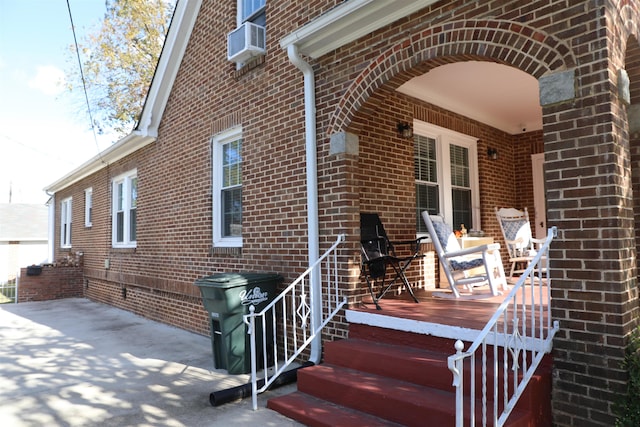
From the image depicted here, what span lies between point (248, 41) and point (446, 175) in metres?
3.44

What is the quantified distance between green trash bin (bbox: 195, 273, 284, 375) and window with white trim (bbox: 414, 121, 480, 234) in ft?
8.58

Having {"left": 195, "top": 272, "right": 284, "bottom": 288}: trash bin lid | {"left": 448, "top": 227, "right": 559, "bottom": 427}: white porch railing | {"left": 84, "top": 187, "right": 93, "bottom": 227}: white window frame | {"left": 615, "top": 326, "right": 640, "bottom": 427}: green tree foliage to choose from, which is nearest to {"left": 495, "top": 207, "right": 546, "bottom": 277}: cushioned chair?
{"left": 448, "top": 227, "right": 559, "bottom": 427}: white porch railing

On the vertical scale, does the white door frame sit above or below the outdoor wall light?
below

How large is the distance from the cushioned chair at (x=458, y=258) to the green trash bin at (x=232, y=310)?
2.01 meters

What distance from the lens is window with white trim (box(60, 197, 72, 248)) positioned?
574 inches

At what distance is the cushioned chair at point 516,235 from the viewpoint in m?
6.93

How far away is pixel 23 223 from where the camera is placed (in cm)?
2686

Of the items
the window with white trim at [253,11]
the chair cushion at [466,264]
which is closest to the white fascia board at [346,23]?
the window with white trim at [253,11]

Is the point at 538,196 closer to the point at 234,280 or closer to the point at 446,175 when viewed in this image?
the point at 446,175

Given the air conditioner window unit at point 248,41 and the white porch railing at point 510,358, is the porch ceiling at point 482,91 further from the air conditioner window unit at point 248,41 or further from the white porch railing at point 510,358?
the white porch railing at point 510,358

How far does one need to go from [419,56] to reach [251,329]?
282 centimetres

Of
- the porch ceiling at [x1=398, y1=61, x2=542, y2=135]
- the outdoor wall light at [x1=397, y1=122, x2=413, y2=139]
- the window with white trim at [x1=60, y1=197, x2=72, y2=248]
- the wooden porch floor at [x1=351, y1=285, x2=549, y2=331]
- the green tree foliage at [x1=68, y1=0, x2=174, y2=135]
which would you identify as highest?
the green tree foliage at [x1=68, y1=0, x2=174, y2=135]

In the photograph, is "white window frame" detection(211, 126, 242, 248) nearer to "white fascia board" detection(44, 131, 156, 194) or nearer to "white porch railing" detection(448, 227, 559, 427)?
"white fascia board" detection(44, 131, 156, 194)

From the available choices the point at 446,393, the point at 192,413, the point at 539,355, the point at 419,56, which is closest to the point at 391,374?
the point at 446,393
